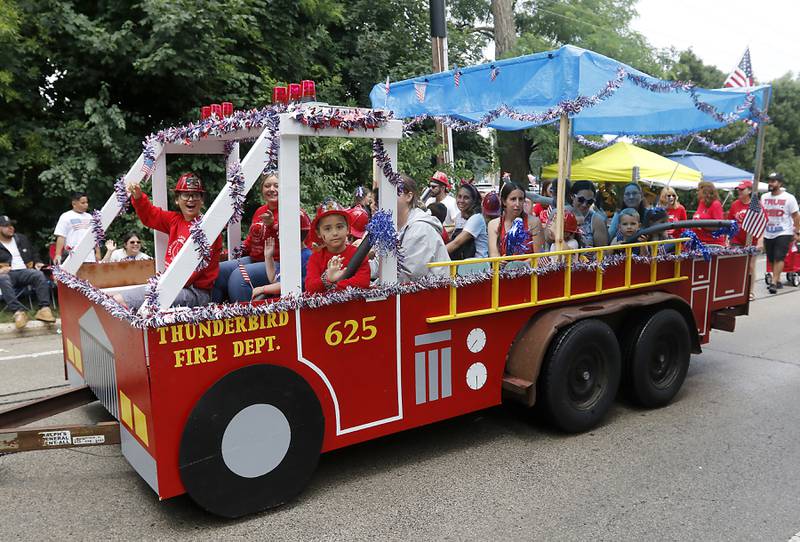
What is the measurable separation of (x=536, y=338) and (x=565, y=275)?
22.0 inches

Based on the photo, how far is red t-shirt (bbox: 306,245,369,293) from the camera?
139 inches

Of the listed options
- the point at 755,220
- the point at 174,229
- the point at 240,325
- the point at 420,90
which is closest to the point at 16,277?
the point at 174,229

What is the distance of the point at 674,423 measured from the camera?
480cm

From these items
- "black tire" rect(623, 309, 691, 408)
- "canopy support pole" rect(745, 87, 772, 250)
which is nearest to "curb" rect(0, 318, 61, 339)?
"black tire" rect(623, 309, 691, 408)

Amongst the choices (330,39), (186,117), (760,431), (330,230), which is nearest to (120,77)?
(186,117)

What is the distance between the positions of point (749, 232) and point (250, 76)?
7.82m

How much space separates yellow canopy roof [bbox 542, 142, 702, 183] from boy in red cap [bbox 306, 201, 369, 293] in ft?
27.2

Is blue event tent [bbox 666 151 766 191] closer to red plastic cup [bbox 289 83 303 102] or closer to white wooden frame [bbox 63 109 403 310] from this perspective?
white wooden frame [bbox 63 109 403 310]

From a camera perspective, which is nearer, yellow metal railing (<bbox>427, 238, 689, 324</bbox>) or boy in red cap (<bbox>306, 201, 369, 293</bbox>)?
boy in red cap (<bbox>306, 201, 369, 293</bbox>)

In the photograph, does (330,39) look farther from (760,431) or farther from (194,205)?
(760,431)

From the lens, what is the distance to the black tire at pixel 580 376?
14.3 feet

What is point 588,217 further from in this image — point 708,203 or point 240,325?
point 708,203

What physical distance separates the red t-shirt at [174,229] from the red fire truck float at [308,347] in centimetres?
26

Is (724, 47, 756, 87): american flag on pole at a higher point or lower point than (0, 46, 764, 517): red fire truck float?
higher
